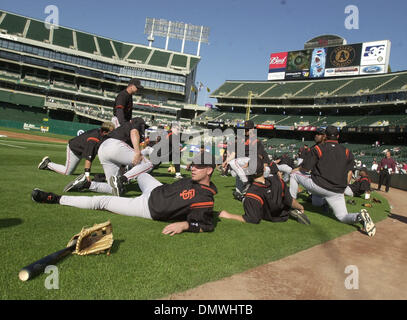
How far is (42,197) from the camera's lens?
4871mm

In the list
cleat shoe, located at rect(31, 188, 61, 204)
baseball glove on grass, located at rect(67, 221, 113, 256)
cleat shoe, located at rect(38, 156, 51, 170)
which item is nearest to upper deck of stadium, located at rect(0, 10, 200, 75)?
cleat shoe, located at rect(38, 156, 51, 170)

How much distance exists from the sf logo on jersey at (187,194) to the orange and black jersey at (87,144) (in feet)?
13.2

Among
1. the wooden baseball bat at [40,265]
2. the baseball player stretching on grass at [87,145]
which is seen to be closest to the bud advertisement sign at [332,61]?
the baseball player stretching on grass at [87,145]

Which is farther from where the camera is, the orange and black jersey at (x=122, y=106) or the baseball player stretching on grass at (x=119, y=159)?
the orange and black jersey at (x=122, y=106)

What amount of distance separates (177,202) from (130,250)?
1.09 m

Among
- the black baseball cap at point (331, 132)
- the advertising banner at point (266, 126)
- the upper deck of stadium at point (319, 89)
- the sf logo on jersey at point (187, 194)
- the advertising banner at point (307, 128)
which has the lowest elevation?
the sf logo on jersey at point (187, 194)

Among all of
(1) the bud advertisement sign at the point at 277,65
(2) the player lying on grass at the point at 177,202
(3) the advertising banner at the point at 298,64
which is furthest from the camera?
(1) the bud advertisement sign at the point at 277,65

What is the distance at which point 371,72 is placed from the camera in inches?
1706

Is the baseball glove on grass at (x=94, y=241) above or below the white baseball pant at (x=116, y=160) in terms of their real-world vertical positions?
below

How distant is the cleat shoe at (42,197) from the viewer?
4.84m

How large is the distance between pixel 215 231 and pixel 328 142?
139 inches

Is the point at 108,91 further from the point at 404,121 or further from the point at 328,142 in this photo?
the point at 328,142

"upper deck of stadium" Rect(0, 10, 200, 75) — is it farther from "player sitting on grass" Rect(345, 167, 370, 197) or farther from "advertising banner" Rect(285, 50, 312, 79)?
"player sitting on grass" Rect(345, 167, 370, 197)

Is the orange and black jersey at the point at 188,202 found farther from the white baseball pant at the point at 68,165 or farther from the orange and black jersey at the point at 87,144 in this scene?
the white baseball pant at the point at 68,165
